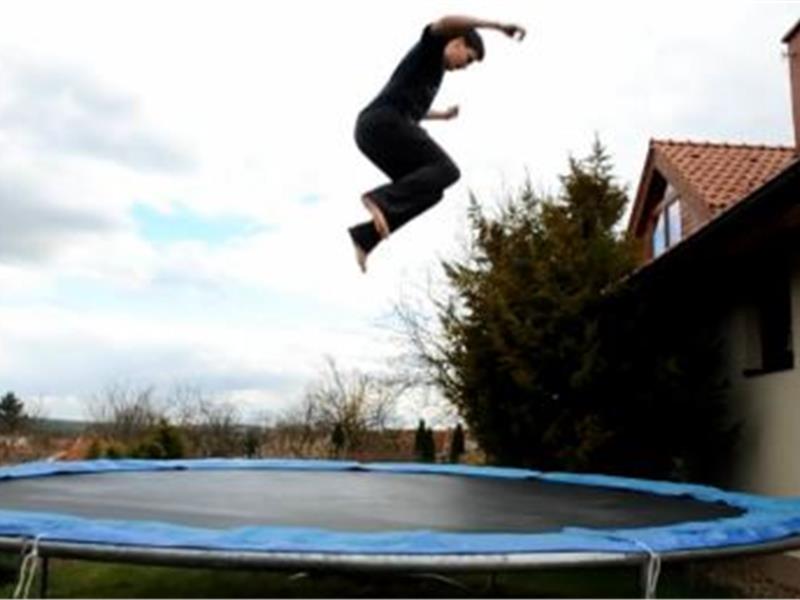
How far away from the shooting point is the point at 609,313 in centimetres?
556

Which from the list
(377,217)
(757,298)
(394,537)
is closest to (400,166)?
(377,217)

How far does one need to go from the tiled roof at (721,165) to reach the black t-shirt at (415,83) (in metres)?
5.64

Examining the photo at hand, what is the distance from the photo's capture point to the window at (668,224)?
953cm

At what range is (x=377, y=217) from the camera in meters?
2.40

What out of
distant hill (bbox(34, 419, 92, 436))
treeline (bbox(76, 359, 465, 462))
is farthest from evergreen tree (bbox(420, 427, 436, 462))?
distant hill (bbox(34, 419, 92, 436))

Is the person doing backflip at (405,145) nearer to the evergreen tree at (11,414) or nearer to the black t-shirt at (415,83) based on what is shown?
the black t-shirt at (415,83)

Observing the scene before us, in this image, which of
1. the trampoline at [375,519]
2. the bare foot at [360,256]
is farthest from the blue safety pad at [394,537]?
the bare foot at [360,256]

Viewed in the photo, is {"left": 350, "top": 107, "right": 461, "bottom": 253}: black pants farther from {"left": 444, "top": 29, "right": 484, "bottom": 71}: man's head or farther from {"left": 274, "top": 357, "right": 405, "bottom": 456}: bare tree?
{"left": 274, "top": 357, "right": 405, "bottom": 456}: bare tree

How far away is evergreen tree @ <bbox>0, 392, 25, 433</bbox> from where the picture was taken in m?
16.2

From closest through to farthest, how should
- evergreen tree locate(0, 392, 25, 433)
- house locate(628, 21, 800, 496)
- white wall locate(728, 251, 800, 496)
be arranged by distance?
1. house locate(628, 21, 800, 496)
2. white wall locate(728, 251, 800, 496)
3. evergreen tree locate(0, 392, 25, 433)

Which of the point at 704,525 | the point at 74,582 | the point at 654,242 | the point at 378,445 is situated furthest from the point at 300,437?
the point at 704,525

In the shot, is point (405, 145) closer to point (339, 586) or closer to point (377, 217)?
point (377, 217)

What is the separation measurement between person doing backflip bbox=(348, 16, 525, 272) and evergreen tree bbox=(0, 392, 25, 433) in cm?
1492

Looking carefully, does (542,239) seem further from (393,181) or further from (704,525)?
(393,181)
